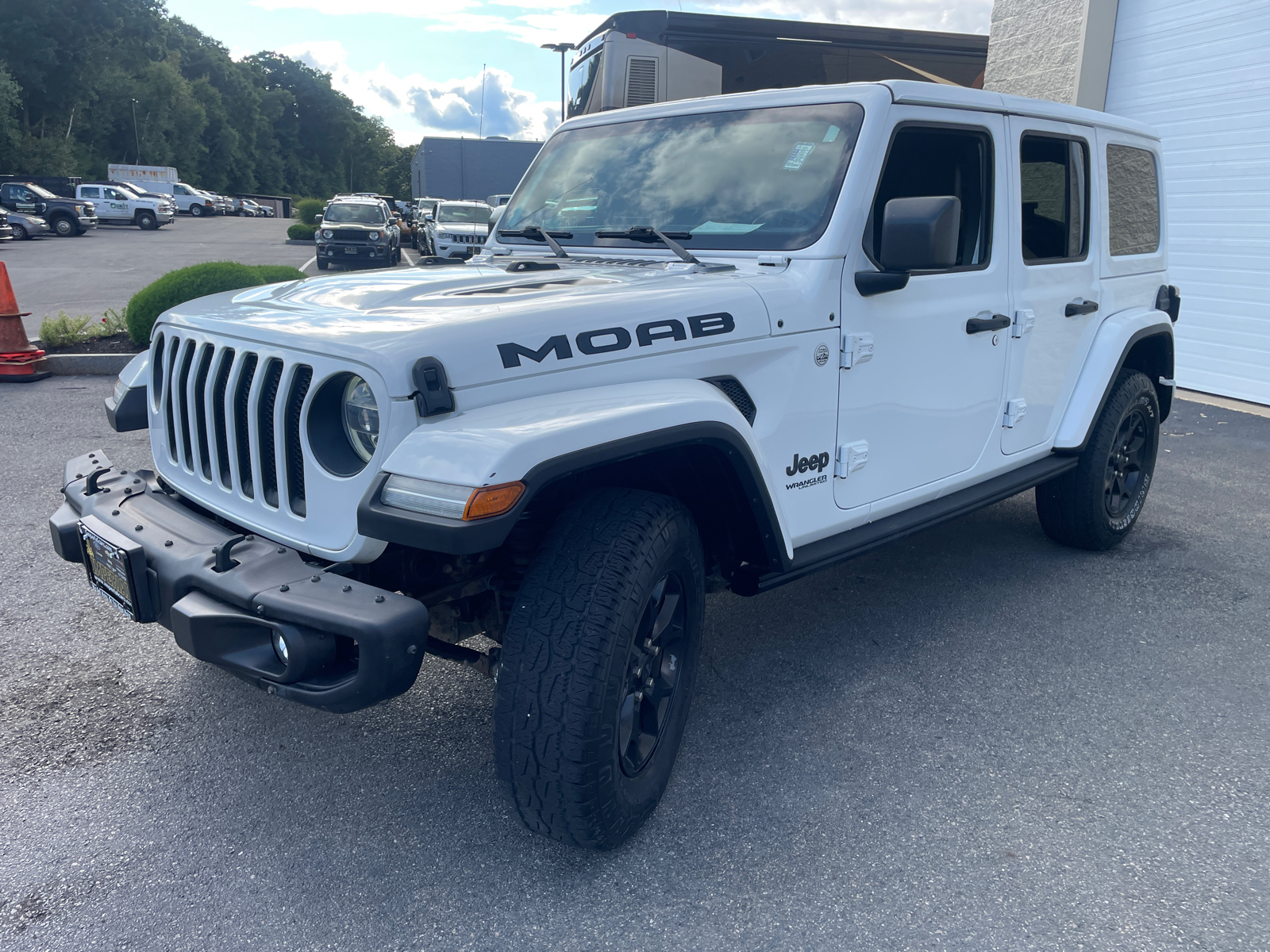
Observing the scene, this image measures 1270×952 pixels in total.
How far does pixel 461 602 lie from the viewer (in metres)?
2.64

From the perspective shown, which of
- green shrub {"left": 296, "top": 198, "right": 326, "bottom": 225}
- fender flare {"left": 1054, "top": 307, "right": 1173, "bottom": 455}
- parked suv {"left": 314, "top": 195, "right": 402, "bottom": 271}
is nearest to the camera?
fender flare {"left": 1054, "top": 307, "right": 1173, "bottom": 455}

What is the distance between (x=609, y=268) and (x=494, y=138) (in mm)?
30732

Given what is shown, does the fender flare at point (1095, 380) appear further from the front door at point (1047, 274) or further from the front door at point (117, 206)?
the front door at point (117, 206)

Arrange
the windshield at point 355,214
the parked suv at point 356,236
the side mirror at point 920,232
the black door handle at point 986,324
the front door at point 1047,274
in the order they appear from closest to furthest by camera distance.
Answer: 1. the side mirror at point 920,232
2. the black door handle at point 986,324
3. the front door at point 1047,274
4. the parked suv at point 356,236
5. the windshield at point 355,214

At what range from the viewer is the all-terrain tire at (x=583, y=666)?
2.14m

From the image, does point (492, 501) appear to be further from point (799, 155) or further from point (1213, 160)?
point (1213, 160)

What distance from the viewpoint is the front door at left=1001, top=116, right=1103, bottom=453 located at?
3.69 metres

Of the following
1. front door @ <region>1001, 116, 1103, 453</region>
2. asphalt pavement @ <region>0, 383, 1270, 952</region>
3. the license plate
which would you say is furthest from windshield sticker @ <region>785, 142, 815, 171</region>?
the license plate

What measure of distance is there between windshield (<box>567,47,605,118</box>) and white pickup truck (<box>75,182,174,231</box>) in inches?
1269

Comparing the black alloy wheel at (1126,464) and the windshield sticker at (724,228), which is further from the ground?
the windshield sticker at (724,228)

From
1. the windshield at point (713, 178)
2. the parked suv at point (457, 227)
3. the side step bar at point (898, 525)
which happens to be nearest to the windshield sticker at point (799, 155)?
the windshield at point (713, 178)

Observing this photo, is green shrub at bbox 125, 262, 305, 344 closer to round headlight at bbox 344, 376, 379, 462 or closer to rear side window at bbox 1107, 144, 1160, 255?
rear side window at bbox 1107, 144, 1160, 255

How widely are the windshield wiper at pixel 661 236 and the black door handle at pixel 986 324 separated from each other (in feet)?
3.31

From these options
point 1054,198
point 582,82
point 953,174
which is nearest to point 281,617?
point 953,174
